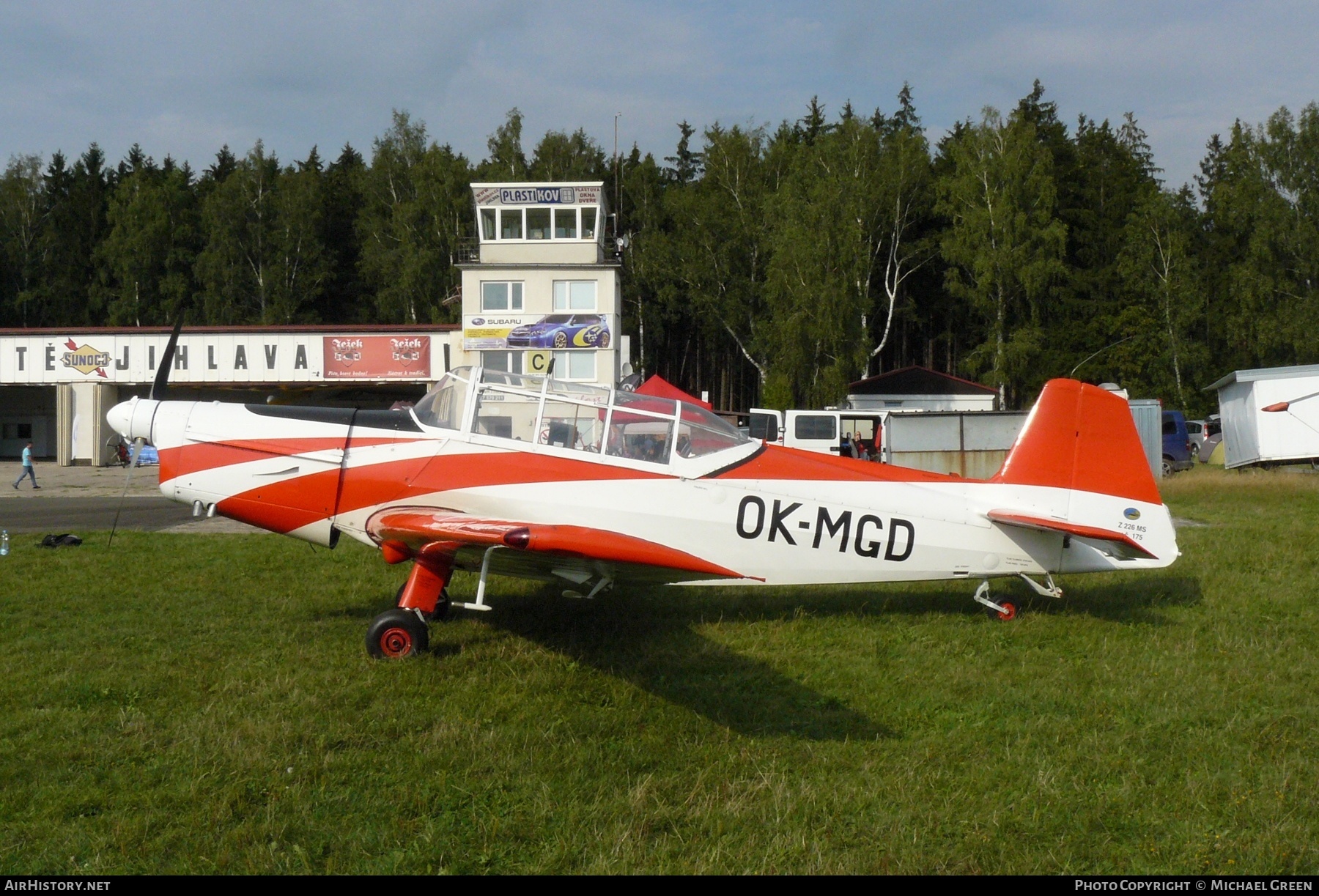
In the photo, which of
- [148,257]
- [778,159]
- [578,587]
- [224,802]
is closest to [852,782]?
[224,802]

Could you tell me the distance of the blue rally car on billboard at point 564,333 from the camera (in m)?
30.8

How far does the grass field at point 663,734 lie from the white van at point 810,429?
1488cm

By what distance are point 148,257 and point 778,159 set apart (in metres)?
35.0

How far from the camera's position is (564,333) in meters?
30.8

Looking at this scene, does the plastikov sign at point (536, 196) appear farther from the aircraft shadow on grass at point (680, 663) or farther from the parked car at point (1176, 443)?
the aircraft shadow on grass at point (680, 663)

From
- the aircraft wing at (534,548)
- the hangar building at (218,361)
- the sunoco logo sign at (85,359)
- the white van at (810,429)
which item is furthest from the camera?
the sunoco logo sign at (85,359)

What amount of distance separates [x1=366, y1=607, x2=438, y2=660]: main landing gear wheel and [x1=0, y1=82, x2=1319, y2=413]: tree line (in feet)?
91.8

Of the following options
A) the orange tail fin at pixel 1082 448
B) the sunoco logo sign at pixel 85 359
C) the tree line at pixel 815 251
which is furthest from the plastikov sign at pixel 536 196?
the orange tail fin at pixel 1082 448

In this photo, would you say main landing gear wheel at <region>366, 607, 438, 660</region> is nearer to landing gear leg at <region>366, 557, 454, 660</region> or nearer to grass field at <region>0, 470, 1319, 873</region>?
landing gear leg at <region>366, 557, 454, 660</region>

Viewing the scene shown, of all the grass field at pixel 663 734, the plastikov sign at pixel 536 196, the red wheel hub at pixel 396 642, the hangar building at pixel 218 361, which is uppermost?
the plastikov sign at pixel 536 196

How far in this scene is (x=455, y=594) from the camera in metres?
8.71

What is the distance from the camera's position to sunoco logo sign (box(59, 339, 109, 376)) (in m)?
33.9

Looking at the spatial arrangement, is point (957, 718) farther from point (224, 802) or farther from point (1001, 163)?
point (1001, 163)
